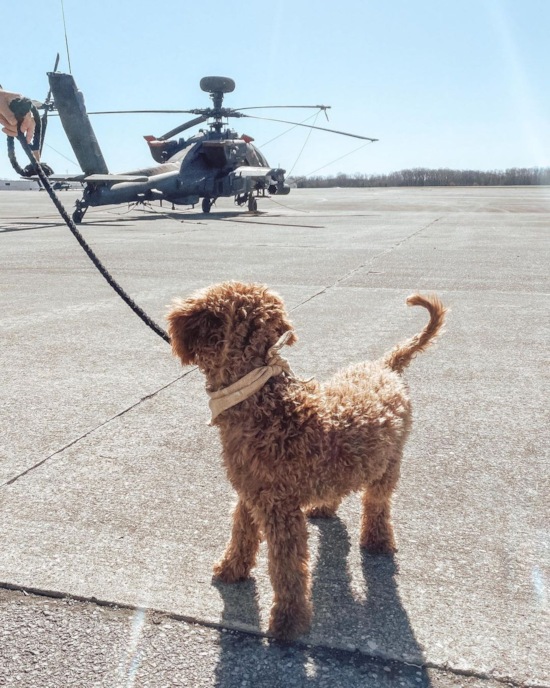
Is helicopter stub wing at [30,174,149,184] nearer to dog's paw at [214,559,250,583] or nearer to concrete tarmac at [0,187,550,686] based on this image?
concrete tarmac at [0,187,550,686]

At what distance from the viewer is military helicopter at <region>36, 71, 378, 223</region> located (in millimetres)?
23922

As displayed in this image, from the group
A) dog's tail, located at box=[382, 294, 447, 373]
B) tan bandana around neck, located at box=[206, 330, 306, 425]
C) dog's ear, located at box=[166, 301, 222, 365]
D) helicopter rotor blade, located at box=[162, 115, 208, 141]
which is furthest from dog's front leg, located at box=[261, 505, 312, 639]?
helicopter rotor blade, located at box=[162, 115, 208, 141]

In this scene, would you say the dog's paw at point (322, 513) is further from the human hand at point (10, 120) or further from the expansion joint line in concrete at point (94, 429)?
the human hand at point (10, 120)

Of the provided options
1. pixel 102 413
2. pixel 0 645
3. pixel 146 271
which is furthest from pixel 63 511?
pixel 146 271

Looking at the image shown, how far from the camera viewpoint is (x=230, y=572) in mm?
2828

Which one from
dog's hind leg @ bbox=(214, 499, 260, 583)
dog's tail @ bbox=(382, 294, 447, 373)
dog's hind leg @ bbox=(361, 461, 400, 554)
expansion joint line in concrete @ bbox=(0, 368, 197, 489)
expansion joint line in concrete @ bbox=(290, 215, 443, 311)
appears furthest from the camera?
expansion joint line in concrete @ bbox=(290, 215, 443, 311)

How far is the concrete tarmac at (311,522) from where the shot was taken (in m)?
2.46

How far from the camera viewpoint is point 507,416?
15.8 ft

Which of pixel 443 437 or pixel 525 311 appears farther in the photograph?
pixel 525 311

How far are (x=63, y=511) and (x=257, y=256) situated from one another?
11438 mm

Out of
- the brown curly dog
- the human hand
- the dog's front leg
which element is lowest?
the dog's front leg

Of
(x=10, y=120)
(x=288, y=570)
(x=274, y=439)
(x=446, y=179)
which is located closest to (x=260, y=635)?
(x=288, y=570)

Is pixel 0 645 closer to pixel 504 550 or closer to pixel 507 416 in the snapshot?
pixel 504 550

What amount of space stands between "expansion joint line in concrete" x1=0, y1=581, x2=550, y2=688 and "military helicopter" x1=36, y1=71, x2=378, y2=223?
886 inches
